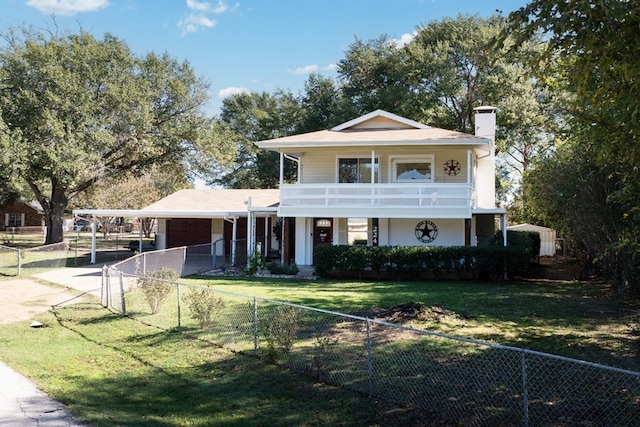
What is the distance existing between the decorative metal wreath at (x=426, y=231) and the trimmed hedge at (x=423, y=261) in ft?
9.07

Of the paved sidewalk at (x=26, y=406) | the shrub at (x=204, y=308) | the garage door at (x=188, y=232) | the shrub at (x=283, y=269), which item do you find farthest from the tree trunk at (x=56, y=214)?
the paved sidewalk at (x=26, y=406)

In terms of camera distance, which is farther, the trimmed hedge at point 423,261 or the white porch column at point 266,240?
the white porch column at point 266,240

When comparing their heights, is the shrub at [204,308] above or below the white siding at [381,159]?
below

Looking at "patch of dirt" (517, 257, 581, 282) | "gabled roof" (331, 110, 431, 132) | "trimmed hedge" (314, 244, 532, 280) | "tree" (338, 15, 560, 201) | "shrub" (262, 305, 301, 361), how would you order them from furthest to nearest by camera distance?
"tree" (338, 15, 560, 201) < "gabled roof" (331, 110, 431, 132) < "patch of dirt" (517, 257, 581, 282) < "trimmed hedge" (314, 244, 532, 280) < "shrub" (262, 305, 301, 361)

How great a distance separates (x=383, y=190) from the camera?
67.2 feet

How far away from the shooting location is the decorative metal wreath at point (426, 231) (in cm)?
2161

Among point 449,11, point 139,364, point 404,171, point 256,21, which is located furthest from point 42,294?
point 449,11

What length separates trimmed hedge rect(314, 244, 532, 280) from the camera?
59.9 feet

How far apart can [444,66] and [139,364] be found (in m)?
33.4

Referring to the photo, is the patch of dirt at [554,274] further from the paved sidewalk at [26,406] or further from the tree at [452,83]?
the paved sidewalk at [26,406]

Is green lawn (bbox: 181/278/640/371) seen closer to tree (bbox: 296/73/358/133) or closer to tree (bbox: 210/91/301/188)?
tree (bbox: 296/73/358/133)

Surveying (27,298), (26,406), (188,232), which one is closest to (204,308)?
(26,406)

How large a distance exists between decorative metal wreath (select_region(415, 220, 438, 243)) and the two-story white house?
4cm

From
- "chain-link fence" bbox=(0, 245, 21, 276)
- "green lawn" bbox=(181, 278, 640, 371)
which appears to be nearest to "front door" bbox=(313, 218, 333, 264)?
"green lawn" bbox=(181, 278, 640, 371)
